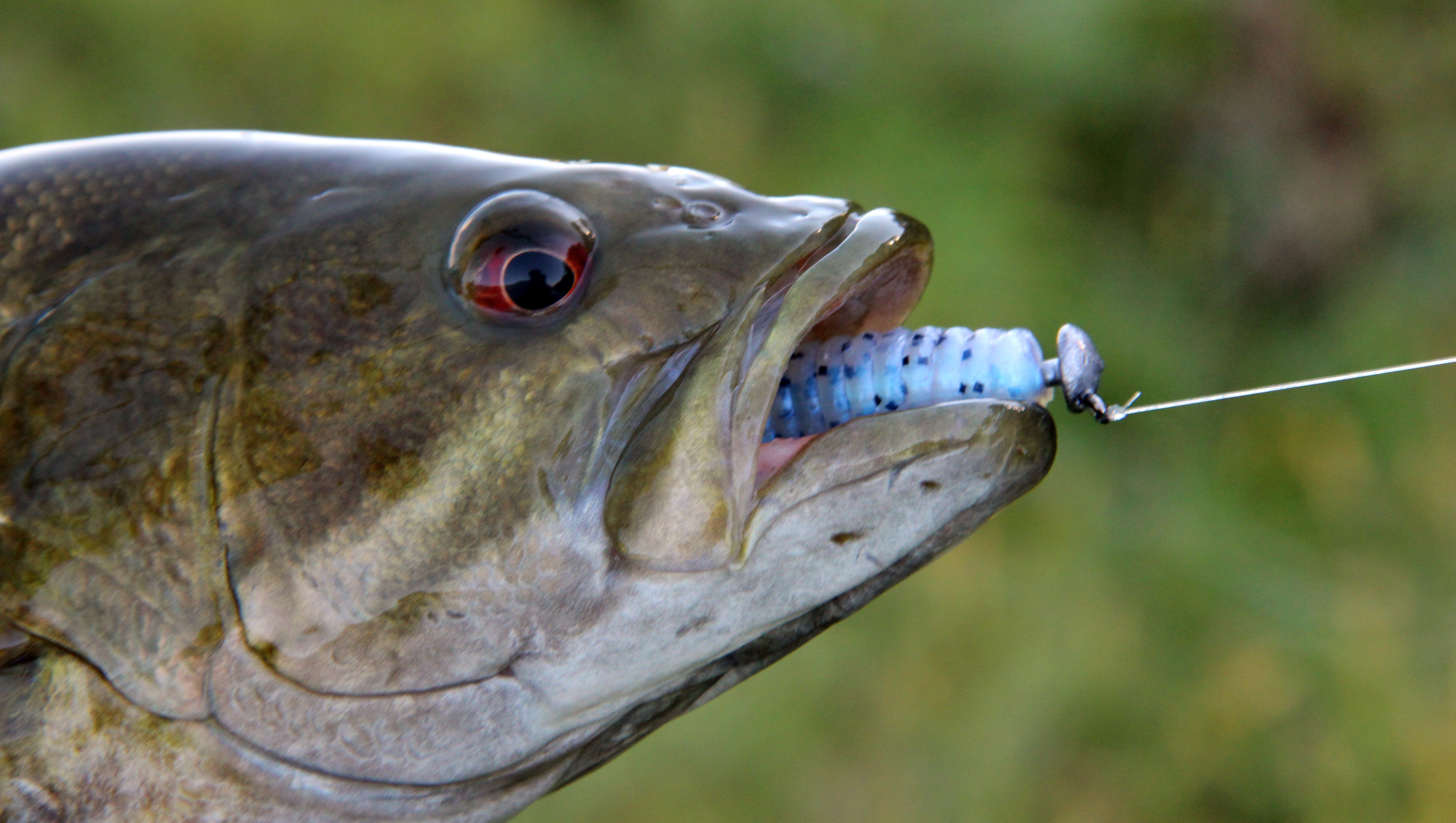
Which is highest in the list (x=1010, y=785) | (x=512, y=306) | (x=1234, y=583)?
(x=512, y=306)

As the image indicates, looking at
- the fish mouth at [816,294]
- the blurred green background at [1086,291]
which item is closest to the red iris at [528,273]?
the fish mouth at [816,294]

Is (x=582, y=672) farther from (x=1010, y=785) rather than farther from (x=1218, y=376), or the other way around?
(x=1218, y=376)

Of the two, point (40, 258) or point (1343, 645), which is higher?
point (40, 258)

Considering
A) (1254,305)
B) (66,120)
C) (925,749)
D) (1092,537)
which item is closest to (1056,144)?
(1254,305)

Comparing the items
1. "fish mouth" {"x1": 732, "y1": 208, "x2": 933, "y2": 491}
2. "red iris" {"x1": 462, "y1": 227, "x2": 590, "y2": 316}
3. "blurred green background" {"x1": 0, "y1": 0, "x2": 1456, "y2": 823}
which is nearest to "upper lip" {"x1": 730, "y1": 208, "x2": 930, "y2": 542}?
"fish mouth" {"x1": 732, "y1": 208, "x2": 933, "y2": 491}

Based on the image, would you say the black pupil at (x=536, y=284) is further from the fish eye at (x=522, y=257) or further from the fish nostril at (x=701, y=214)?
the fish nostril at (x=701, y=214)

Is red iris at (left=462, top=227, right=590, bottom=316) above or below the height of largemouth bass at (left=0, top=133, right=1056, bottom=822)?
above

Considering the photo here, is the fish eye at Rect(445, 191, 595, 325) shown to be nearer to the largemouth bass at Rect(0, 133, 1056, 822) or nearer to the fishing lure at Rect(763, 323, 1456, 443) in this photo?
the largemouth bass at Rect(0, 133, 1056, 822)
